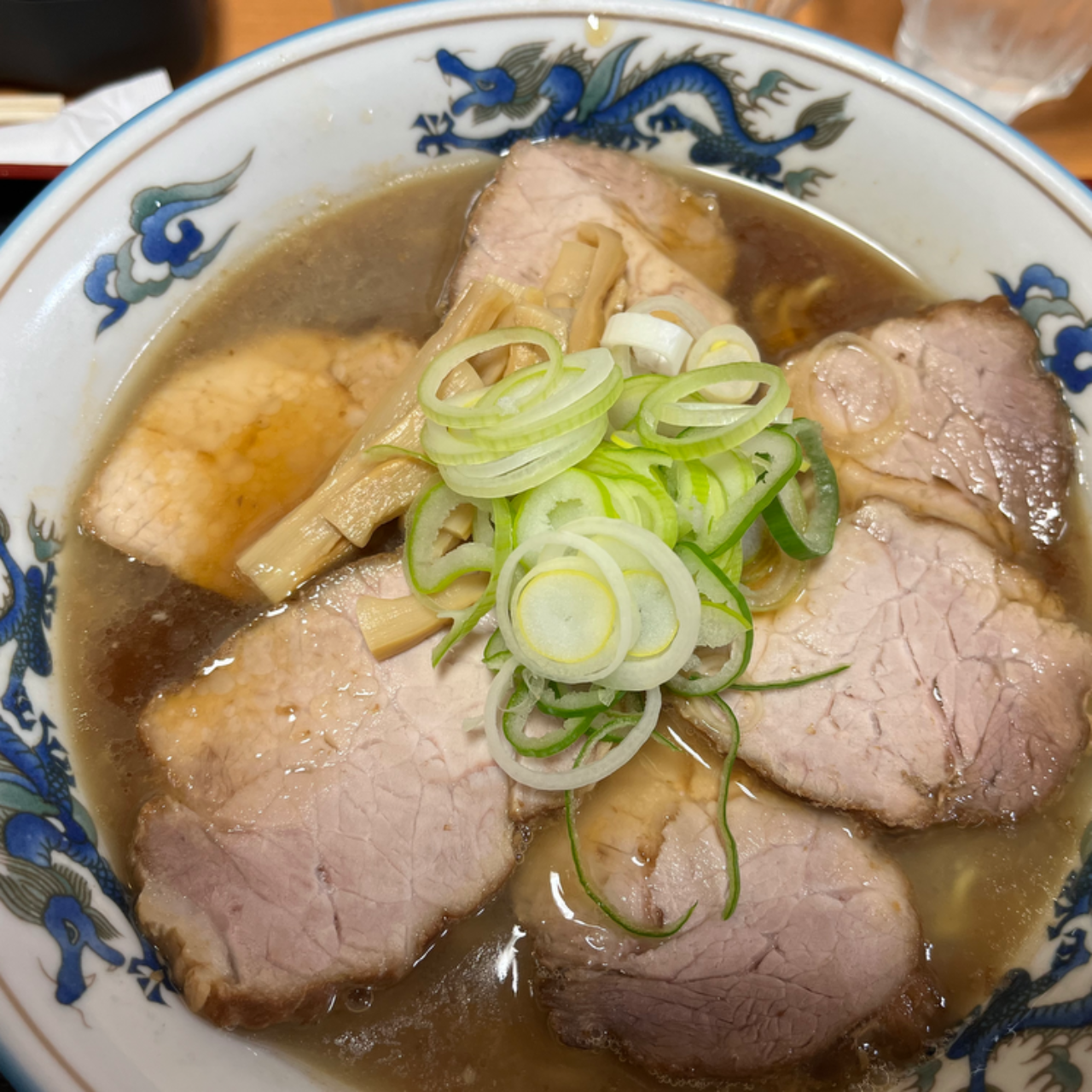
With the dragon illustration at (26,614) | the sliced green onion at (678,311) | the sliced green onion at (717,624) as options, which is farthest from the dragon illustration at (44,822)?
the sliced green onion at (678,311)

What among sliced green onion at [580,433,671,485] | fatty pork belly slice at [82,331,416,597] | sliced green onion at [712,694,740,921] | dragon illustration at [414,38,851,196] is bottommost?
sliced green onion at [712,694,740,921]

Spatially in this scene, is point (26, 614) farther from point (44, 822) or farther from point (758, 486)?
point (758, 486)

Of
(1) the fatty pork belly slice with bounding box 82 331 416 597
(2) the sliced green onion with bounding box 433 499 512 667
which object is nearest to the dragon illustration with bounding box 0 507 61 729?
(1) the fatty pork belly slice with bounding box 82 331 416 597

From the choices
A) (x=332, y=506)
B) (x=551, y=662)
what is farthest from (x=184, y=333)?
(x=551, y=662)

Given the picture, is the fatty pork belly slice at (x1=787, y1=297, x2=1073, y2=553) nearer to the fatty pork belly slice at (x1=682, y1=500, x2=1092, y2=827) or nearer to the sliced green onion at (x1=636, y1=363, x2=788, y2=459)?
the fatty pork belly slice at (x1=682, y1=500, x2=1092, y2=827)

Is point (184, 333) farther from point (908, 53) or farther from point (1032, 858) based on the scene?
point (908, 53)

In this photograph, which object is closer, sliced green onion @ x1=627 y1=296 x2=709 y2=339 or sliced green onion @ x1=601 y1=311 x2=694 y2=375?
sliced green onion @ x1=601 y1=311 x2=694 y2=375
